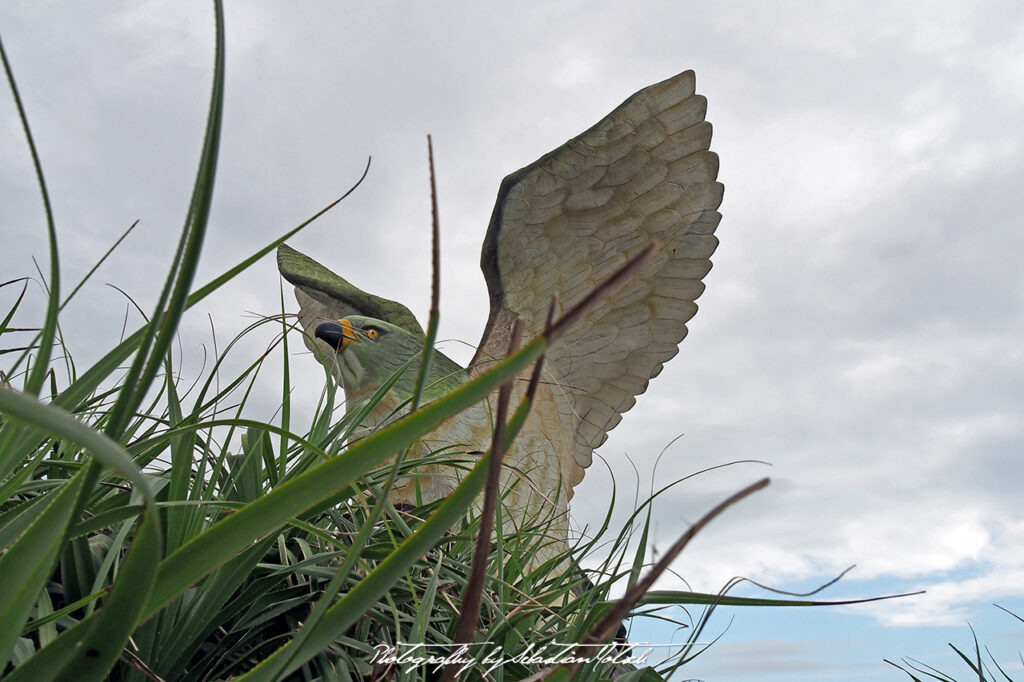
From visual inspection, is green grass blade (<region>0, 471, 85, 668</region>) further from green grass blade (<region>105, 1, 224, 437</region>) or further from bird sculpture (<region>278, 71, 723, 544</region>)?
bird sculpture (<region>278, 71, 723, 544</region>)

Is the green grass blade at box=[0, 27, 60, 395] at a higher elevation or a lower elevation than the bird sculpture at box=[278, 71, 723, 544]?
lower

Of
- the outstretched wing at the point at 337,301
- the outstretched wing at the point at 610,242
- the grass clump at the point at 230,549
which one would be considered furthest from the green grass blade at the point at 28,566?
the outstretched wing at the point at 337,301

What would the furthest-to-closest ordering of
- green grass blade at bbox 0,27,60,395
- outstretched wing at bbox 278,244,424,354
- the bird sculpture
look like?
outstretched wing at bbox 278,244,424,354, the bird sculpture, green grass blade at bbox 0,27,60,395

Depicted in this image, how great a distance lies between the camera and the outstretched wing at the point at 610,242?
411 cm

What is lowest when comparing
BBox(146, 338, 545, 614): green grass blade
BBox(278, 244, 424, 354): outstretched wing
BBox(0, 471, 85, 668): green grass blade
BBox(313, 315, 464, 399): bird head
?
BBox(0, 471, 85, 668): green grass blade

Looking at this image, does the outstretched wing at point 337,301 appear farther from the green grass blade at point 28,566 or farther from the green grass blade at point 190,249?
the green grass blade at point 190,249

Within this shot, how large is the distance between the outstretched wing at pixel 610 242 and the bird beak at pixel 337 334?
30.8 inches

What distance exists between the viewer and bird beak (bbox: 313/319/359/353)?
415 cm

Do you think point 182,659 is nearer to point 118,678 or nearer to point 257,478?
point 118,678

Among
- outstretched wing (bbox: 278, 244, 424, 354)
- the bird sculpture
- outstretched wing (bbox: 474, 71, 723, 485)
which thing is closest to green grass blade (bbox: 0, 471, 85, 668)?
the bird sculpture

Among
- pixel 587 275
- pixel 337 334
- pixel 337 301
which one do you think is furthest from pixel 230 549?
pixel 337 301

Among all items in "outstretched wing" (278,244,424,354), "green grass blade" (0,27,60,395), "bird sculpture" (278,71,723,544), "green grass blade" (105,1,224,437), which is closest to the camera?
"green grass blade" (105,1,224,437)

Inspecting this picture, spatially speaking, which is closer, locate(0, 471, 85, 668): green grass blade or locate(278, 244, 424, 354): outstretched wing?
locate(0, 471, 85, 668): green grass blade

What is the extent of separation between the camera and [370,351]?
424 cm
